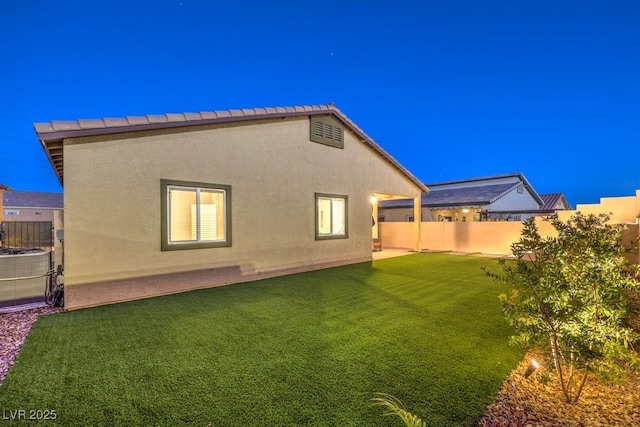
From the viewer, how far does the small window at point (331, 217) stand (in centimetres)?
1006

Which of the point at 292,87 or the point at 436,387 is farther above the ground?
the point at 292,87

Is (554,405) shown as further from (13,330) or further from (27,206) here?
(27,206)

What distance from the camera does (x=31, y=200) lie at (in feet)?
94.4

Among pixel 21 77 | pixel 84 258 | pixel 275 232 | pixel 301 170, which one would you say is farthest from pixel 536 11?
pixel 21 77

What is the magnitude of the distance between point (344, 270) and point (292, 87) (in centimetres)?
5231

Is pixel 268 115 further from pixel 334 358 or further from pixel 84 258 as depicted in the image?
pixel 334 358

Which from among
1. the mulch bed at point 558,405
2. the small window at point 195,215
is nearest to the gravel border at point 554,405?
the mulch bed at point 558,405

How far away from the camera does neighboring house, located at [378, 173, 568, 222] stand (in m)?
19.0

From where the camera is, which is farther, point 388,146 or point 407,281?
point 388,146

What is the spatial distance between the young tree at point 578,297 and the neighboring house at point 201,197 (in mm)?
6405

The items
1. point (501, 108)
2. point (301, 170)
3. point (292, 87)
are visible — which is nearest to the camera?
point (301, 170)

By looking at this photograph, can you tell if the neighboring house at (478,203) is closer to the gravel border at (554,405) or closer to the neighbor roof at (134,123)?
the neighbor roof at (134,123)

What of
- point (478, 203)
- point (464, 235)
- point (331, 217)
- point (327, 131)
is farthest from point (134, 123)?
point (478, 203)

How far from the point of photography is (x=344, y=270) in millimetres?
9773
